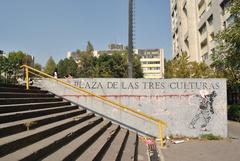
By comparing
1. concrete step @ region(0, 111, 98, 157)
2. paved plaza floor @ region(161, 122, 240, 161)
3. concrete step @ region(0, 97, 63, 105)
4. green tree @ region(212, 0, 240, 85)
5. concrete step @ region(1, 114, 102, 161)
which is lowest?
paved plaza floor @ region(161, 122, 240, 161)

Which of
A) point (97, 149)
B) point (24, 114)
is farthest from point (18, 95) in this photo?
point (97, 149)

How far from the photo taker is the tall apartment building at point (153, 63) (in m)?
137

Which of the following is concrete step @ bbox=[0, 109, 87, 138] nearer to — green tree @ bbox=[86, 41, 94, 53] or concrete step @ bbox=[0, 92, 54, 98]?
concrete step @ bbox=[0, 92, 54, 98]

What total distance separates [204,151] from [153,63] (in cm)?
13083

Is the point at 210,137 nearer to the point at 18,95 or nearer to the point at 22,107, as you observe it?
the point at 18,95

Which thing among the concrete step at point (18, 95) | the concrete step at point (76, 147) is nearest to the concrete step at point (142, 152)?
the concrete step at point (76, 147)

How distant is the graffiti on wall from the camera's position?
13.7m

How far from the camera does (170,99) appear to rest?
1374cm

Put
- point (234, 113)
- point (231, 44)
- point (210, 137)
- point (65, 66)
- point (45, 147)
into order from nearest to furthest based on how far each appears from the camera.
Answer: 1. point (45, 147)
2. point (210, 137)
3. point (231, 44)
4. point (234, 113)
5. point (65, 66)

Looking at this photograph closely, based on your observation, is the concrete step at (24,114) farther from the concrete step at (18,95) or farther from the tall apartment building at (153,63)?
the tall apartment building at (153,63)

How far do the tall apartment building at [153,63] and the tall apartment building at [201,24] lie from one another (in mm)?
76677

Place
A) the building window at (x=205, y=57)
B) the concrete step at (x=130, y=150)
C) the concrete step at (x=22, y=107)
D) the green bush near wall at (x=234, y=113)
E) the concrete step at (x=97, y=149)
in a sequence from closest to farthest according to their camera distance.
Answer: the concrete step at (x=97, y=149), the concrete step at (x=22, y=107), the concrete step at (x=130, y=150), the green bush near wall at (x=234, y=113), the building window at (x=205, y=57)

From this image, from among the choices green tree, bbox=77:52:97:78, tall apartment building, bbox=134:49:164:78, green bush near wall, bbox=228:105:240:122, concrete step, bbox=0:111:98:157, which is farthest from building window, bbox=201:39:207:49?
tall apartment building, bbox=134:49:164:78

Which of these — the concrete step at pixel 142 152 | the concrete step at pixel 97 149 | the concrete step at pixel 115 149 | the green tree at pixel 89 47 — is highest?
the green tree at pixel 89 47
